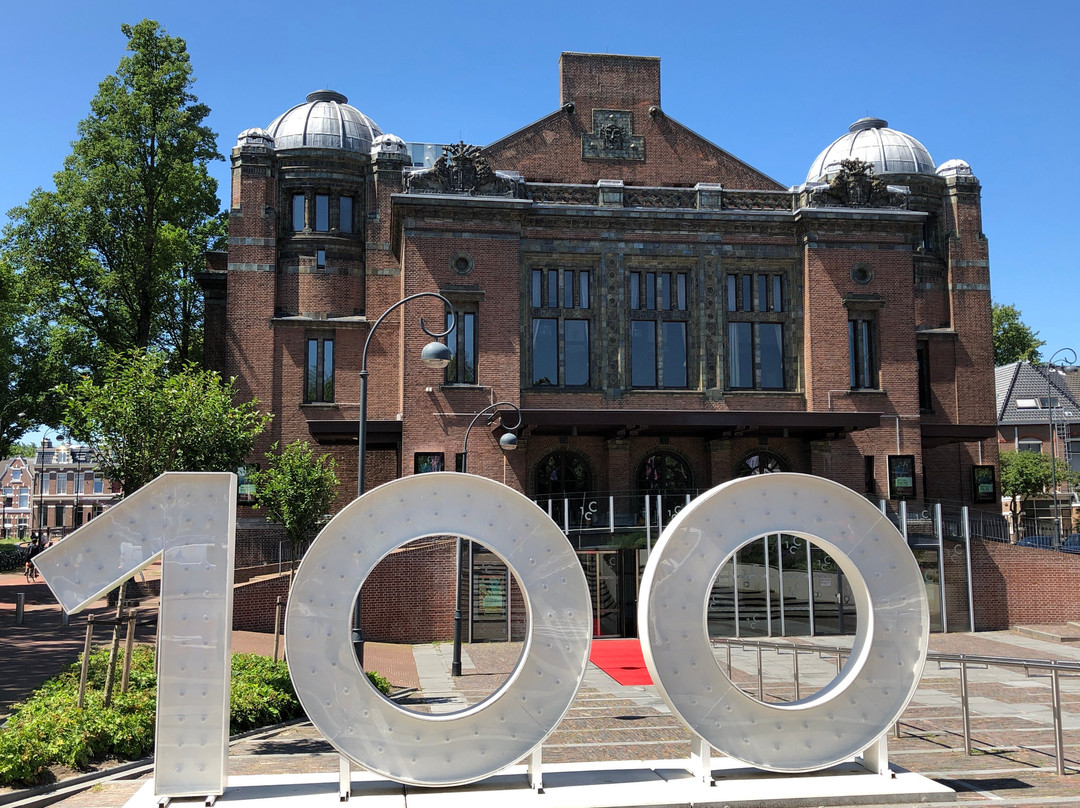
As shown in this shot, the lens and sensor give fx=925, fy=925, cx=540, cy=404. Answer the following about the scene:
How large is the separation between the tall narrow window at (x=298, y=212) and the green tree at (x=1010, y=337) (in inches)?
2100

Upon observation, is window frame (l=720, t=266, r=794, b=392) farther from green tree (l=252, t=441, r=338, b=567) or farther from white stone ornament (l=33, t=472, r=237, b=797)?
white stone ornament (l=33, t=472, r=237, b=797)

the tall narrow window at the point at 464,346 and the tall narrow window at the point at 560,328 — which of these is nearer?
the tall narrow window at the point at 464,346

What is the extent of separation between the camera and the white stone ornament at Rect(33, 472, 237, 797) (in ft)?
30.7

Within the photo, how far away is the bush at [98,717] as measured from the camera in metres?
10.9

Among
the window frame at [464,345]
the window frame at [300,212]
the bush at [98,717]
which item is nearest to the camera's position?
the bush at [98,717]

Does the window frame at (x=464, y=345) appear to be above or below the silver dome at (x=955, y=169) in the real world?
below

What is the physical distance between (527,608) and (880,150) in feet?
121

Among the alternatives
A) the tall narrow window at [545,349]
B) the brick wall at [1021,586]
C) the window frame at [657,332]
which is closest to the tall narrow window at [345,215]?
the tall narrow window at [545,349]

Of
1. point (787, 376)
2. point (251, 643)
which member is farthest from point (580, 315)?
point (251, 643)

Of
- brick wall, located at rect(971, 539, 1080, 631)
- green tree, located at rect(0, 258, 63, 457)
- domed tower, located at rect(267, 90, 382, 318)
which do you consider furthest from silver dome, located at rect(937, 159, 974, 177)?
green tree, located at rect(0, 258, 63, 457)

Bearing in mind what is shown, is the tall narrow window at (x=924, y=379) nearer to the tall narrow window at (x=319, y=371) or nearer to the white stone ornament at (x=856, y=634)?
the tall narrow window at (x=319, y=371)

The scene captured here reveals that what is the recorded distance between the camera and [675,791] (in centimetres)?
965

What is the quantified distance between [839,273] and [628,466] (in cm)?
1027

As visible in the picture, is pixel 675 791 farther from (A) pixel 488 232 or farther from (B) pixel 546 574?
(A) pixel 488 232
